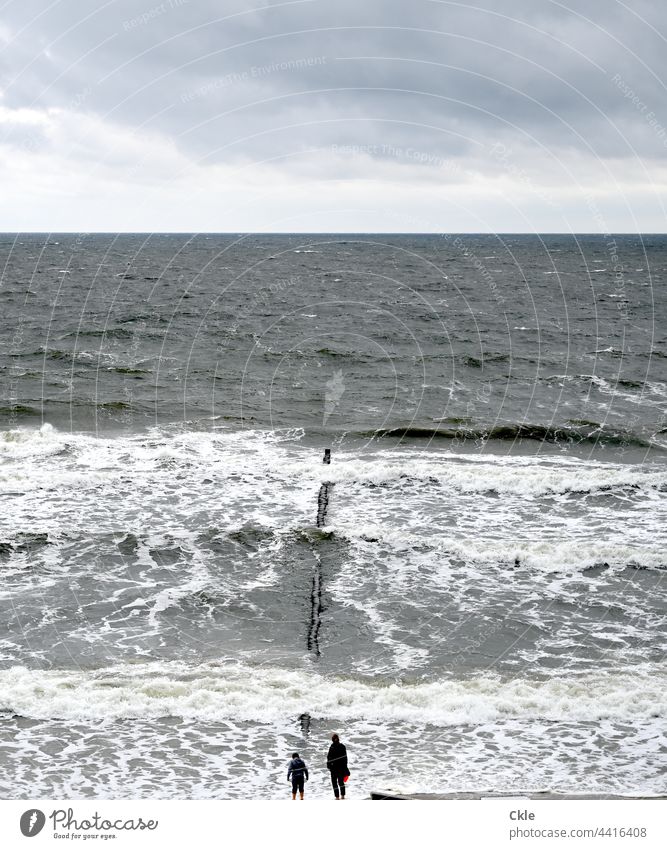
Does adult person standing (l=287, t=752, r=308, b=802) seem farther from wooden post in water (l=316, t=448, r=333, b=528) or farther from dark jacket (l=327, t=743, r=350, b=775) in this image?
wooden post in water (l=316, t=448, r=333, b=528)

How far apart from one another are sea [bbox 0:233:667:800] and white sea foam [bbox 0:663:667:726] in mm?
64

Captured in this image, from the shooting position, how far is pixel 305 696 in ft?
63.5

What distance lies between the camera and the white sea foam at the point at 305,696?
61.8 feet

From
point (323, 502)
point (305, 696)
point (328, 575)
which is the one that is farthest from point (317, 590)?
point (323, 502)

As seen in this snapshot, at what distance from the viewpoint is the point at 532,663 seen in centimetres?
2130

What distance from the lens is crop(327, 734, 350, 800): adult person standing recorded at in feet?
50.3

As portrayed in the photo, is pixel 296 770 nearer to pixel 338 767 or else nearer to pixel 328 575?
pixel 338 767

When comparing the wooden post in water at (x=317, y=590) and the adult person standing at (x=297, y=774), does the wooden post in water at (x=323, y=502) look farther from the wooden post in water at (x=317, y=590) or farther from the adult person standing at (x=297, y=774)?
the adult person standing at (x=297, y=774)

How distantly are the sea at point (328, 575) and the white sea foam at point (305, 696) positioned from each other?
6 centimetres

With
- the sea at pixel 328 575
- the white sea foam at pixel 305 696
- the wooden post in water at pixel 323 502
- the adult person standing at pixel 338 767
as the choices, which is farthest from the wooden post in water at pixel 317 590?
the adult person standing at pixel 338 767

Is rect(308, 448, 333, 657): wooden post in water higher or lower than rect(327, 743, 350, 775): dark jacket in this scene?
higher

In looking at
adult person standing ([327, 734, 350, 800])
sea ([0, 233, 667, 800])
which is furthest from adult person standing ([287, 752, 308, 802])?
sea ([0, 233, 667, 800])

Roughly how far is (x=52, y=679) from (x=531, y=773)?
1086cm

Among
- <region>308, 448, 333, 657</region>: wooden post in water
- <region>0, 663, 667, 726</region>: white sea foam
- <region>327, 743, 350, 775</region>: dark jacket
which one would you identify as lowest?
<region>0, 663, 667, 726</region>: white sea foam
